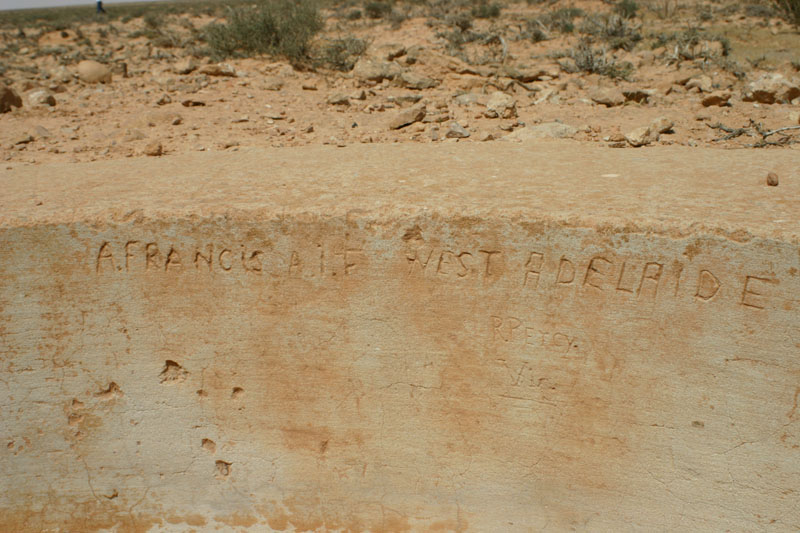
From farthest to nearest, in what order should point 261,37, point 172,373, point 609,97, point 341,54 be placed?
point 261,37 → point 341,54 → point 609,97 → point 172,373

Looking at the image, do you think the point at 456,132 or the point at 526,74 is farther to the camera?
the point at 526,74

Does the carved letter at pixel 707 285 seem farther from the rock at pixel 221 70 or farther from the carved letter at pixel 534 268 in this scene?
the rock at pixel 221 70

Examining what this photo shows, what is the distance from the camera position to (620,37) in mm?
6488

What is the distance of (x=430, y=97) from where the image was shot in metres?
4.65

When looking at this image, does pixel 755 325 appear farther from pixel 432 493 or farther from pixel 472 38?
pixel 472 38

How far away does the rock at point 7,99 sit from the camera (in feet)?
15.3

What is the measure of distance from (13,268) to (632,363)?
2.39 meters

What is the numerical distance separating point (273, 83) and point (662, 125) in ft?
9.93

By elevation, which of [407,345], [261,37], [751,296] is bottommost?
[407,345]

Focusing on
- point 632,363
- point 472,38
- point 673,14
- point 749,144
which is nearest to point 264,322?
point 632,363

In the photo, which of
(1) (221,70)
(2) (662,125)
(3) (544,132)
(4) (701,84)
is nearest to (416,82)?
(3) (544,132)

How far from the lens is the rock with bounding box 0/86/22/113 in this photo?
4.65 metres

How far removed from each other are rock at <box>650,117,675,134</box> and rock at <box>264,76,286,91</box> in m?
2.89

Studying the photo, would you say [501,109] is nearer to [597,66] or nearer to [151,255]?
[597,66]
